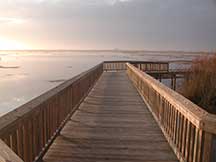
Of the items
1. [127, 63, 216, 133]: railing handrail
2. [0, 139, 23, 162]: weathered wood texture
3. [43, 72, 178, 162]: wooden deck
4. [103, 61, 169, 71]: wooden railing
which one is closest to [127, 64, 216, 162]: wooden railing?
[127, 63, 216, 133]: railing handrail

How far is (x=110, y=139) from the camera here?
4293mm

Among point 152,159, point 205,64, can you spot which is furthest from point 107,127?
point 205,64

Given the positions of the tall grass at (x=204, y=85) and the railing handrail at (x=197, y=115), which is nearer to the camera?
the railing handrail at (x=197, y=115)

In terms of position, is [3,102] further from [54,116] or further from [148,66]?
[148,66]

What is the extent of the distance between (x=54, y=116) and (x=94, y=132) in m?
0.96

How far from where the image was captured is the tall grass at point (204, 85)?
8992 mm

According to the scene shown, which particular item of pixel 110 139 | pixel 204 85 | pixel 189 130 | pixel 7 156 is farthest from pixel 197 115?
pixel 204 85

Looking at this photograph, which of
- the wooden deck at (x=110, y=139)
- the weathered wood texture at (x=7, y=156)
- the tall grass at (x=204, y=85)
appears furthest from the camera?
the tall grass at (x=204, y=85)

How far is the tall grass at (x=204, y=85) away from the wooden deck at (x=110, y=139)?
3.62 metres

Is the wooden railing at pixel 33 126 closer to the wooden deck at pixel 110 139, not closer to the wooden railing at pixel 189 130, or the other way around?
the wooden deck at pixel 110 139

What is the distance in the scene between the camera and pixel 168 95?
3793 mm

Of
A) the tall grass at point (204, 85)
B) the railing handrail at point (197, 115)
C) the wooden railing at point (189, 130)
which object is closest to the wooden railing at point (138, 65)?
the tall grass at point (204, 85)

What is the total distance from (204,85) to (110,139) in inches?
265

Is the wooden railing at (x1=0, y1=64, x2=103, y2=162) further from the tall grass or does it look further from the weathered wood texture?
the tall grass
